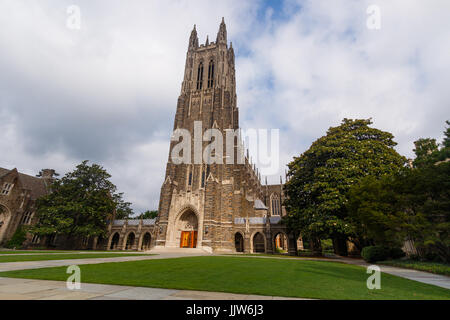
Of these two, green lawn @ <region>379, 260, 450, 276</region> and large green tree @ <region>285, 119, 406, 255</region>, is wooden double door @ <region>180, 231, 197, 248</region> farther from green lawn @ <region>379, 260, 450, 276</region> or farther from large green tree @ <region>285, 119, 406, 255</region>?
green lawn @ <region>379, 260, 450, 276</region>

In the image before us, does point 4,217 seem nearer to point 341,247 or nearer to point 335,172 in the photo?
point 335,172

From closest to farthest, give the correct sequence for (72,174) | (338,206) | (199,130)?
(338,206) → (72,174) → (199,130)

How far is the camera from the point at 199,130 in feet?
124

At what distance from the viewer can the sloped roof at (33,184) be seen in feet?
121

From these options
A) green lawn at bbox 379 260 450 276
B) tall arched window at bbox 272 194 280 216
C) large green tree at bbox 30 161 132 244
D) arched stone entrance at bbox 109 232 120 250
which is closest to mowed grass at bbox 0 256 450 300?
green lawn at bbox 379 260 450 276

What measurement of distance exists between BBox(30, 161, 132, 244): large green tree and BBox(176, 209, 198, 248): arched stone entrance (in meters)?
11.8

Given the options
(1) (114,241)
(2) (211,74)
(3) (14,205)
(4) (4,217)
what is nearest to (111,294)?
(1) (114,241)

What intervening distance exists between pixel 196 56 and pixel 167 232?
36239 millimetres

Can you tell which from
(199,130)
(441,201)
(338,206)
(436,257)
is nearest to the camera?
(441,201)

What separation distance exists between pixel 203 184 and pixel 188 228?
7.14 meters

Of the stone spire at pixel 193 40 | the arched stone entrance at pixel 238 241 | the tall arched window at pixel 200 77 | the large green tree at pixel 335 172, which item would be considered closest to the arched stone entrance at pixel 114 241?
the arched stone entrance at pixel 238 241

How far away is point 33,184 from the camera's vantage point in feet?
132
